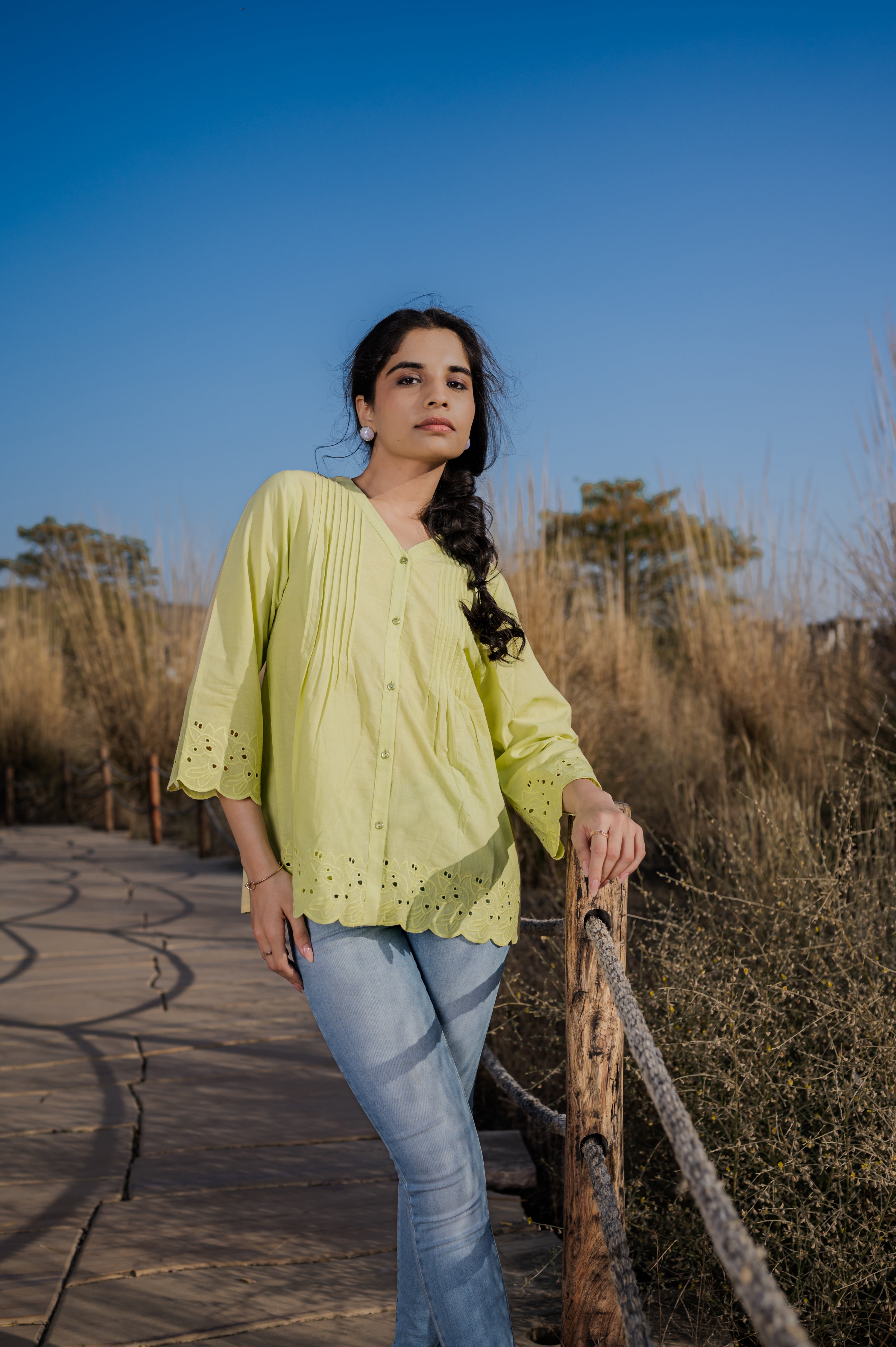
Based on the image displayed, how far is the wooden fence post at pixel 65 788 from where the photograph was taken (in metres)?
10.1

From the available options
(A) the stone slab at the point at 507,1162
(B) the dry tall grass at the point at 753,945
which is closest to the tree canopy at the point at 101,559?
(B) the dry tall grass at the point at 753,945

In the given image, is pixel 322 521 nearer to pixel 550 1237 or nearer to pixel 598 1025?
pixel 598 1025

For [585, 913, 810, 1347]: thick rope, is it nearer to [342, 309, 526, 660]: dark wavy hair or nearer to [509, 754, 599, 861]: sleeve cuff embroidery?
[509, 754, 599, 861]: sleeve cuff embroidery

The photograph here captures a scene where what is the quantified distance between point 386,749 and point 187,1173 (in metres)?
1.53

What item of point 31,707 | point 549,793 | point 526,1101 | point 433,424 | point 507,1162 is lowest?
point 507,1162

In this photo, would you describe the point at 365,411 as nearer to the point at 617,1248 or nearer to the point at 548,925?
the point at 548,925

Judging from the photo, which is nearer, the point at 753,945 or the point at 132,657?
the point at 753,945

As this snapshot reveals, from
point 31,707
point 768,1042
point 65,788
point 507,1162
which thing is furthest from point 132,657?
point 768,1042

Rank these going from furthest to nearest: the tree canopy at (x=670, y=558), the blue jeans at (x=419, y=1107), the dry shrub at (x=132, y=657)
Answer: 1. the dry shrub at (x=132, y=657)
2. the tree canopy at (x=670, y=558)
3. the blue jeans at (x=419, y=1107)

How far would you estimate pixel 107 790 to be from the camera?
9070mm

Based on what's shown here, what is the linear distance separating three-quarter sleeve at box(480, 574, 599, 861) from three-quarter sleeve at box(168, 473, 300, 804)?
12.4 inches

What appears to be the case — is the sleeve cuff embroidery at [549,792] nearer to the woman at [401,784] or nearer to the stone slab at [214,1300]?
the woman at [401,784]

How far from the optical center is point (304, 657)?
4.24 feet

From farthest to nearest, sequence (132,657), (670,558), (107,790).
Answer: (132,657) → (107,790) → (670,558)
